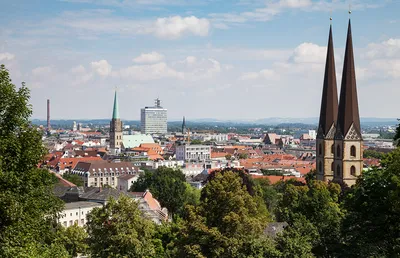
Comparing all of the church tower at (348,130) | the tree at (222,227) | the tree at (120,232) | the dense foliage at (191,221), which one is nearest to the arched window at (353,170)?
the church tower at (348,130)

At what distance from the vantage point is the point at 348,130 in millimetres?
75250

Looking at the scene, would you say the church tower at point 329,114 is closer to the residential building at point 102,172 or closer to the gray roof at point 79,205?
the gray roof at point 79,205

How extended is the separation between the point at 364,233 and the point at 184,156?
155 m

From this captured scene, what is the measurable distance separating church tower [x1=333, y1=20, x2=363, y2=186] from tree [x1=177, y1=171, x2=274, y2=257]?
131ft

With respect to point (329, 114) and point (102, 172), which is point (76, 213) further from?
point (102, 172)

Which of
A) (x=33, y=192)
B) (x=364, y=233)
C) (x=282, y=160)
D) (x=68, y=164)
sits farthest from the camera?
(x=282, y=160)

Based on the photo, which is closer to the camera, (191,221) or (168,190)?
(191,221)

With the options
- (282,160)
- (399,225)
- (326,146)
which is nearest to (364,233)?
(399,225)

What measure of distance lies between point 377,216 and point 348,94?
157ft

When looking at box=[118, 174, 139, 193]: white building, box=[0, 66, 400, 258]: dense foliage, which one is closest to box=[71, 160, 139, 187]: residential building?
box=[118, 174, 139, 193]: white building

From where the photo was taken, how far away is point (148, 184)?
3243 inches

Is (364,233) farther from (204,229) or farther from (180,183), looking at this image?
(180,183)

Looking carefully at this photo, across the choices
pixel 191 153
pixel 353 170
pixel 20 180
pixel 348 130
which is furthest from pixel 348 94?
pixel 191 153

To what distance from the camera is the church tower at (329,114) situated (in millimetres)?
78750
